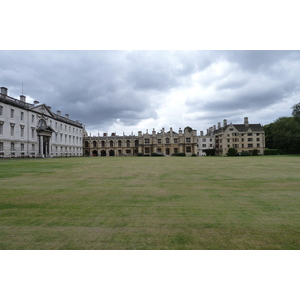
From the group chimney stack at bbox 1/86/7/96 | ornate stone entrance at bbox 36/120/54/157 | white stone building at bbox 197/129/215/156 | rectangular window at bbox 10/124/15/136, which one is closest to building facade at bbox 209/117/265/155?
white stone building at bbox 197/129/215/156

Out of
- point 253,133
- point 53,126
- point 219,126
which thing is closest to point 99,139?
point 53,126

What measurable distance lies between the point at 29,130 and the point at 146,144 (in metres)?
46.0

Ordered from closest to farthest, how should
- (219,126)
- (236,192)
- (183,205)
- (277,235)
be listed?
(277,235) → (183,205) → (236,192) → (219,126)

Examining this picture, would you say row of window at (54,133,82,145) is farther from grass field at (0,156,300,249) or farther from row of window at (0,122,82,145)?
grass field at (0,156,300,249)

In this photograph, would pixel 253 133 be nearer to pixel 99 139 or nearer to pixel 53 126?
pixel 99 139

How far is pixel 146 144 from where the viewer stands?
285ft

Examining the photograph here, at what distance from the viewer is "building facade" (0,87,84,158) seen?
140 ft

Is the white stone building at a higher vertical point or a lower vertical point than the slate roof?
lower

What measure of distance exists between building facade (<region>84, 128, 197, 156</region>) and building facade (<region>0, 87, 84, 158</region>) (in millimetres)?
22314

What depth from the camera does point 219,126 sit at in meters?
92.3

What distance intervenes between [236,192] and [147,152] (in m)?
77.4

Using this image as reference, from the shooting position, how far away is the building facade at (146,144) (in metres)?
83.9

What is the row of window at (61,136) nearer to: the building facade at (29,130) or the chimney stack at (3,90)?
the building facade at (29,130)

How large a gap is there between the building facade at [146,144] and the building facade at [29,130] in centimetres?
2231
